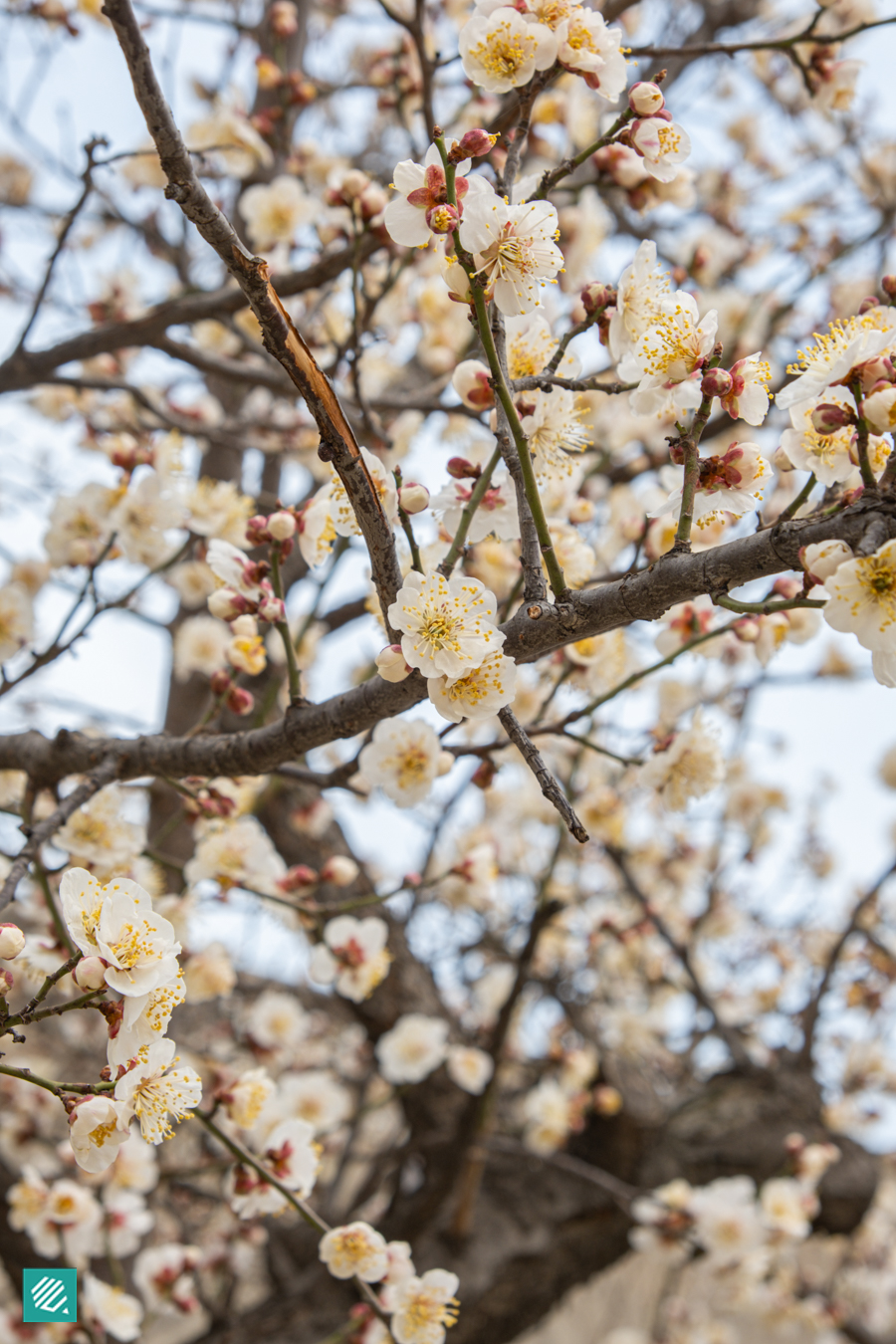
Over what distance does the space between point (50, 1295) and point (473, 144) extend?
7.17ft

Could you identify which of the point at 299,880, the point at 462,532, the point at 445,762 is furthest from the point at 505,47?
the point at 299,880

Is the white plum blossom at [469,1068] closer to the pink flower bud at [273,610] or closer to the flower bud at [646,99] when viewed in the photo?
the pink flower bud at [273,610]

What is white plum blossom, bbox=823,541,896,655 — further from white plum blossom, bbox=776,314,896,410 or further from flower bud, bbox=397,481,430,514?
flower bud, bbox=397,481,430,514

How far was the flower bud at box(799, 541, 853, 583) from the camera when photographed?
0.83 m

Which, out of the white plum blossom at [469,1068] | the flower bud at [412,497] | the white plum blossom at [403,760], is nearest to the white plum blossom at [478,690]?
the flower bud at [412,497]

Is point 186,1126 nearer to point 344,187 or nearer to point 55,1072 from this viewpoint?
point 55,1072

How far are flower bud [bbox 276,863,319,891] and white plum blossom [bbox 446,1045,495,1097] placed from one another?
1.17 m

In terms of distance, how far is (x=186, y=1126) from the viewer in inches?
136

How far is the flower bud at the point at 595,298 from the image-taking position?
1138mm

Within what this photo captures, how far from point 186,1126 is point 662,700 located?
2786 mm

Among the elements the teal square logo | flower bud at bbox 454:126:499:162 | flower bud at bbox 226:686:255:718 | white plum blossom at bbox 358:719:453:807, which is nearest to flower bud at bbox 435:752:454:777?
white plum blossom at bbox 358:719:453:807

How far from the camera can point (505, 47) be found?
113 centimetres

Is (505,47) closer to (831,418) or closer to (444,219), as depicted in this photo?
(444,219)

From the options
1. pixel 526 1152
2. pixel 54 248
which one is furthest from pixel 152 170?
pixel 526 1152
